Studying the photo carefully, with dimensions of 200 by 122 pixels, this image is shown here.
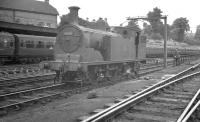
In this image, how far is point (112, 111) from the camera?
6.14 metres

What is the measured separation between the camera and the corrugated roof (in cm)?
4594

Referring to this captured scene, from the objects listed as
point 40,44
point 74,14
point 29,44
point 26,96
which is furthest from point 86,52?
point 40,44

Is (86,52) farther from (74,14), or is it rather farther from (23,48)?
(23,48)

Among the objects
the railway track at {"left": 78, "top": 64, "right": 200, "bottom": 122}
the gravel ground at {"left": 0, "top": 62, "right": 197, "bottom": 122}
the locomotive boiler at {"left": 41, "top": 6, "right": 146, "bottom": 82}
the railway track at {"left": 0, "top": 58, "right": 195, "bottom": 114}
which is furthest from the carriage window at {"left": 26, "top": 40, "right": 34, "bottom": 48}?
the railway track at {"left": 78, "top": 64, "right": 200, "bottom": 122}

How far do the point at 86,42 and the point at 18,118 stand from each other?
5.85 meters

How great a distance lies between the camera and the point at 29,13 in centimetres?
4772

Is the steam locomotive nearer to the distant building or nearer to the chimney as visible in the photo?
the chimney

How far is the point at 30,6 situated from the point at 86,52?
40.3 metres

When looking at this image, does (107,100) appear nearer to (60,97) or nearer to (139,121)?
(60,97)

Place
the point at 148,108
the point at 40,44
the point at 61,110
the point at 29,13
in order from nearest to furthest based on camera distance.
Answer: the point at 148,108
the point at 61,110
the point at 40,44
the point at 29,13

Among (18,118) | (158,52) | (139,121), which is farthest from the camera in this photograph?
(158,52)

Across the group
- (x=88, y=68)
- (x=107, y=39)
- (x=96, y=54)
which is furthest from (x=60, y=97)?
(x=107, y=39)

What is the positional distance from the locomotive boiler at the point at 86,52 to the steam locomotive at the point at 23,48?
11935 mm

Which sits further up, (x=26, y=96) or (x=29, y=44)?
(x=29, y=44)
